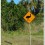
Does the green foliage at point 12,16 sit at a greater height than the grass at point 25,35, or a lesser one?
greater

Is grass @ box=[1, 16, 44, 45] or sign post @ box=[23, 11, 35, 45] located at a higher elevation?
sign post @ box=[23, 11, 35, 45]

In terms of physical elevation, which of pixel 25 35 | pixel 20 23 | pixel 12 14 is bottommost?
pixel 25 35

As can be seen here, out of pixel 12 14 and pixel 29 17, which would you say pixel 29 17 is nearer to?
pixel 29 17

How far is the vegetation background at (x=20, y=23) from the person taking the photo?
2.08 metres

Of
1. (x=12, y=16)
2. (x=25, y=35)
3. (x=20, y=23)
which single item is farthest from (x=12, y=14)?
(x=25, y=35)

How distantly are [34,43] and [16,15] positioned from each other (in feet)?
1.43

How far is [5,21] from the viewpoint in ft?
6.97

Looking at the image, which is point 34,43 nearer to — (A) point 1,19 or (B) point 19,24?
(B) point 19,24

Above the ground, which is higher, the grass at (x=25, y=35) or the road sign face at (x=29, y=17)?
the road sign face at (x=29, y=17)

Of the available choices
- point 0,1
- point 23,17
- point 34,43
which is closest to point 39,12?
point 23,17

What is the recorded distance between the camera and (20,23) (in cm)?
211

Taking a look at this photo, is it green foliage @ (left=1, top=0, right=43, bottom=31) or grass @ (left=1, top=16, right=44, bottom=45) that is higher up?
green foliage @ (left=1, top=0, right=43, bottom=31)

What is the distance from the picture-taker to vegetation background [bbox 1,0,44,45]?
2.08 meters

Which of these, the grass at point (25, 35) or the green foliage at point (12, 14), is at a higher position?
the green foliage at point (12, 14)
